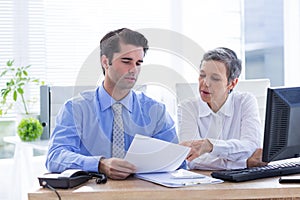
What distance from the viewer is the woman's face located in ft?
7.33

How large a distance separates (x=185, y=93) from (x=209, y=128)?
0.19 metres

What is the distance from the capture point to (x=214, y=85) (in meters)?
2.29

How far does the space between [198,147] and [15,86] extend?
211cm

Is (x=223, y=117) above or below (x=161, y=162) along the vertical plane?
above

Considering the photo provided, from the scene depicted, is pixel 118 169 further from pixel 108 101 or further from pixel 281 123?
pixel 281 123

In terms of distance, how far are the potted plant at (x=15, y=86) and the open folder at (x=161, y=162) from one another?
6.70 feet

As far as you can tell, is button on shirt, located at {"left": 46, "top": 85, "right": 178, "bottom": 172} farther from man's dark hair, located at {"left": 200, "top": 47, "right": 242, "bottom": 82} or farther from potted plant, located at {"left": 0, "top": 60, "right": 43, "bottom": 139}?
potted plant, located at {"left": 0, "top": 60, "right": 43, "bottom": 139}

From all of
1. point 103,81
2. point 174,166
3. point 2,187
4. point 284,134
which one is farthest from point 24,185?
point 284,134

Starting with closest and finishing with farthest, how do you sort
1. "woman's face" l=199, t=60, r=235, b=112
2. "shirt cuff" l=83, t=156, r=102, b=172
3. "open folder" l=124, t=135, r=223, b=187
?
"open folder" l=124, t=135, r=223, b=187
"shirt cuff" l=83, t=156, r=102, b=172
"woman's face" l=199, t=60, r=235, b=112

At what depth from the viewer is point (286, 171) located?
74.7 inches

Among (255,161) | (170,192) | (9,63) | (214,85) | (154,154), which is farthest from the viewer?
(9,63)

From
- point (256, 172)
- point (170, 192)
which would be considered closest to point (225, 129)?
point (256, 172)

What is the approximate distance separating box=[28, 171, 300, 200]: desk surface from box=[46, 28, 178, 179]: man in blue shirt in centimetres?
28

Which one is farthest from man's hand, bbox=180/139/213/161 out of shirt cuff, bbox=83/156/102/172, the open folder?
shirt cuff, bbox=83/156/102/172
